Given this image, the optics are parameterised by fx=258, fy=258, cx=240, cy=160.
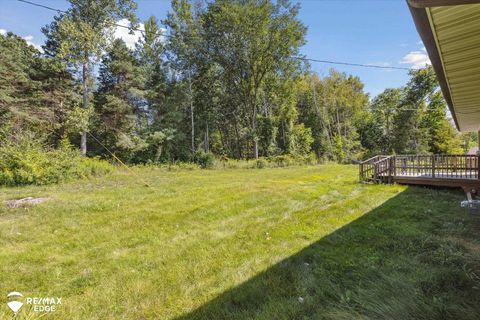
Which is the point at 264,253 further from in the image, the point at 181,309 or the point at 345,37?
the point at 345,37

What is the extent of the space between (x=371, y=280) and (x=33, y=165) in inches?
463

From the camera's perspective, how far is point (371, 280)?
2.71 metres

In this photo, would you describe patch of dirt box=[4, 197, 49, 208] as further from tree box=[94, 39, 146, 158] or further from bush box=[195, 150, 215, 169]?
bush box=[195, 150, 215, 169]

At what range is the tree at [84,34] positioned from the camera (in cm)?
1560

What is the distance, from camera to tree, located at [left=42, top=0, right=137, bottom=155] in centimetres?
1560

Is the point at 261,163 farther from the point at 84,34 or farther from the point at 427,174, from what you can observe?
the point at 84,34

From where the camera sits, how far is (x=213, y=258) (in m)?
3.55

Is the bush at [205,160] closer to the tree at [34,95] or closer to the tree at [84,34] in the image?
the tree at [84,34]

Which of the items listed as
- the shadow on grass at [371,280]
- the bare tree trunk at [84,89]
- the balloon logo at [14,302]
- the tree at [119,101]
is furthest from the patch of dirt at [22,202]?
the tree at [119,101]

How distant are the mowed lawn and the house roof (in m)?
2.16

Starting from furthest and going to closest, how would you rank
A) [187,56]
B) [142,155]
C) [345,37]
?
[187,56]
[142,155]
[345,37]

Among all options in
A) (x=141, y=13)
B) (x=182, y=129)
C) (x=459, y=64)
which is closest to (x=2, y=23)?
(x=141, y=13)

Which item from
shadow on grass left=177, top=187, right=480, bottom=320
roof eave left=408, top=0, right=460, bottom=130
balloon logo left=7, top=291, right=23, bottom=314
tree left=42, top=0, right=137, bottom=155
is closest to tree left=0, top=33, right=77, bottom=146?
tree left=42, top=0, right=137, bottom=155

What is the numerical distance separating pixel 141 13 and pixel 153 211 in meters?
18.5
